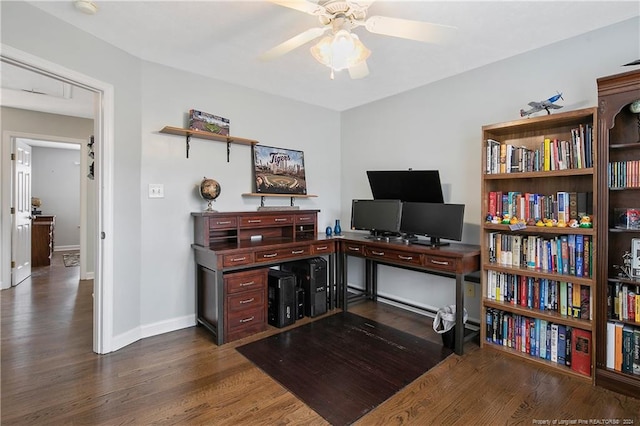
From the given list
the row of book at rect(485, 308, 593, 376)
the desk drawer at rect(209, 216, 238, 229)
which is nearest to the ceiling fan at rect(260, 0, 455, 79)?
the desk drawer at rect(209, 216, 238, 229)

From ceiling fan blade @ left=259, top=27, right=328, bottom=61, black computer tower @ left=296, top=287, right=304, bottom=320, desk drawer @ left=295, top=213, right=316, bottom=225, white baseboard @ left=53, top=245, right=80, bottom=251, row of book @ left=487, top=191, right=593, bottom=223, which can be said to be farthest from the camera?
white baseboard @ left=53, top=245, right=80, bottom=251

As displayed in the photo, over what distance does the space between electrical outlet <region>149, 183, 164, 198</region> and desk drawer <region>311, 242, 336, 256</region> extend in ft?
5.05

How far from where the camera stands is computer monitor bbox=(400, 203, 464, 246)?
2.80 m

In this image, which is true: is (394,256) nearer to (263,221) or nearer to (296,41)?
(263,221)

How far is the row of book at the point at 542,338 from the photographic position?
2195 mm

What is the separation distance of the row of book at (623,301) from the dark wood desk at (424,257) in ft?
2.83

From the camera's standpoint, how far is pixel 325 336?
2.90m

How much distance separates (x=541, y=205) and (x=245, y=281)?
2.51 metres

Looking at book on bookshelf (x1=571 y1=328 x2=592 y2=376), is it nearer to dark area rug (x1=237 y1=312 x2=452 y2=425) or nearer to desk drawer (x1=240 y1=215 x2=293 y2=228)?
dark area rug (x1=237 y1=312 x2=452 y2=425)

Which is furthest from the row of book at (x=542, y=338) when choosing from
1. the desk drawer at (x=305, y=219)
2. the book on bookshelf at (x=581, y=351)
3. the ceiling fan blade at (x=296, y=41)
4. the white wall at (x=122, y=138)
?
the white wall at (x=122, y=138)

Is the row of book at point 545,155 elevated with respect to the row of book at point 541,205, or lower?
elevated

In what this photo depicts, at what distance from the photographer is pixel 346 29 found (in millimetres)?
1815

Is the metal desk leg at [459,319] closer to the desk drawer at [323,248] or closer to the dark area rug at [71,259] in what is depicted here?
the desk drawer at [323,248]

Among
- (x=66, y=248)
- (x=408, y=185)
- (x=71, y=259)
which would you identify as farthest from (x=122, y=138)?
(x=66, y=248)
